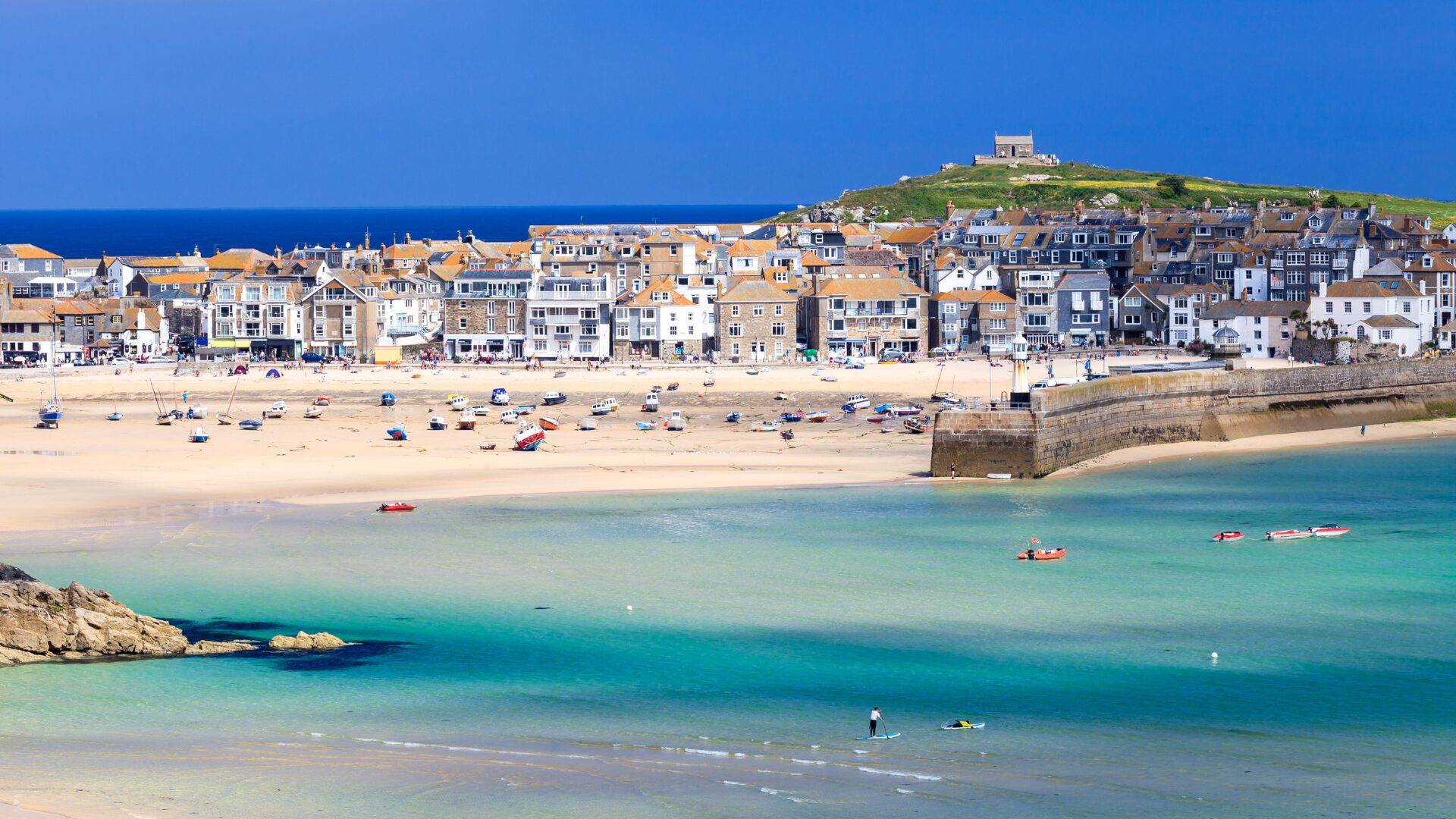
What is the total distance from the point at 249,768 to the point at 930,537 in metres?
18.6

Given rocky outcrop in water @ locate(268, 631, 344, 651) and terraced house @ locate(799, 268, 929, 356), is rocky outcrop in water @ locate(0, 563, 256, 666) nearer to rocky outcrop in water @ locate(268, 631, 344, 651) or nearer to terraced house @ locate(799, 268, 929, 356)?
rocky outcrop in water @ locate(268, 631, 344, 651)

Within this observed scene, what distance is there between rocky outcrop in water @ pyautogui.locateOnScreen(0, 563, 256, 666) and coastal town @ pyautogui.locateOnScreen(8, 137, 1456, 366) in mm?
49177

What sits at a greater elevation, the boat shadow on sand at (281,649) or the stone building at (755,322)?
the stone building at (755,322)

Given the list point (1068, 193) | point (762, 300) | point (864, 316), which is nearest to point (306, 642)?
point (762, 300)

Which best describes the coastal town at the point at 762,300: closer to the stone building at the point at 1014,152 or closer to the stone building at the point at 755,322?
the stone building at the point at 755,322

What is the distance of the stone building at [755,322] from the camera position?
252 feet

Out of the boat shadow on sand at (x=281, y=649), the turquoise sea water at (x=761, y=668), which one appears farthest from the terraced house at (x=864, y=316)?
the boat shadow on sand at (x=281, y=649)

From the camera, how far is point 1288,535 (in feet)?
124

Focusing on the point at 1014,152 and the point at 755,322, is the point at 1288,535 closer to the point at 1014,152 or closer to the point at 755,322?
the point at 755,322

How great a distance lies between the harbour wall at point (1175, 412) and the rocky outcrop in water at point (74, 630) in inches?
897

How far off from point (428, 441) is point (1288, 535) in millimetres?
25436

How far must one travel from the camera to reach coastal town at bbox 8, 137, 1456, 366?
253 ft

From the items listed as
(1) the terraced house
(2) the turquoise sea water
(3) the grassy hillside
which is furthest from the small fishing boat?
(3) the grassy hillside

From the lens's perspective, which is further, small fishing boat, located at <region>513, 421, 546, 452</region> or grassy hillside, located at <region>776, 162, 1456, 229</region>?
grassy hillside, located at <region>776, 162, 1456, 229</region>
